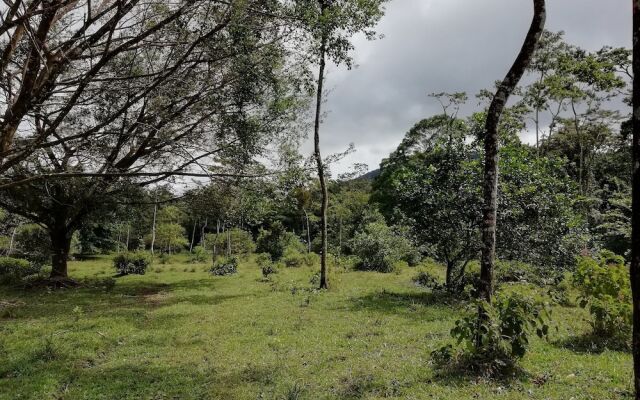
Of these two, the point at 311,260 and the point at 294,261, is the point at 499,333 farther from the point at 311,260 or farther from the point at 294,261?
the point at 294,261

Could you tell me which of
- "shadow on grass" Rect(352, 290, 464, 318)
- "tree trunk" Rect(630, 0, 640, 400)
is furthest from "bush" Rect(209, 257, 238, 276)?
"tree trunk" Rect(630, 0, 640, 400)

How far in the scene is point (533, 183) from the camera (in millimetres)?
14656

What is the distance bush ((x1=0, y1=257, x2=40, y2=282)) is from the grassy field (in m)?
7.50

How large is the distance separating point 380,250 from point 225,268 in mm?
9905

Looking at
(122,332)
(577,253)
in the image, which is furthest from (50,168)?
(577,253)

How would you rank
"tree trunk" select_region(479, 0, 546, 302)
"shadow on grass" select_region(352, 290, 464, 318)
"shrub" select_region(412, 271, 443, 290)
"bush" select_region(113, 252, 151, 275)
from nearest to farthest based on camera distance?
"tree trunk" select_region(479, 0, 546, 302)
"shadow on grass" select_region(352, 290, 464, 318)
"shrub" select_region(412, 271, 443, 290)
"bush" select_region(113, 252, 151, 275)

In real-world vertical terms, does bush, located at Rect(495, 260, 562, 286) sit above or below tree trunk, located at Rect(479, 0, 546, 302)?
below

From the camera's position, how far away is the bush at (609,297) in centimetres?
923

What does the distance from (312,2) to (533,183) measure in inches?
376

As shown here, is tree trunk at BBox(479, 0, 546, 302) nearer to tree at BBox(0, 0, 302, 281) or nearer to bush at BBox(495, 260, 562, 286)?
tree at BBox(0, 0, 302, 281)

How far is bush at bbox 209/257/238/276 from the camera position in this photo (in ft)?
90.4

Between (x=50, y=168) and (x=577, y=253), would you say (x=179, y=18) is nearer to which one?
(x=50, y=168)

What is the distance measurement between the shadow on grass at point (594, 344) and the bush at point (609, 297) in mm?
130

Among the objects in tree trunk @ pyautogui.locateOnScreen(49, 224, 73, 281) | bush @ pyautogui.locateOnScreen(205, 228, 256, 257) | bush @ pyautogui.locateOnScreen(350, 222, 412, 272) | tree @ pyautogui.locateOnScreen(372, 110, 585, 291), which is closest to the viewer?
tree @ pyautogui.locateOnScreen(372, 110, 585, 291)
